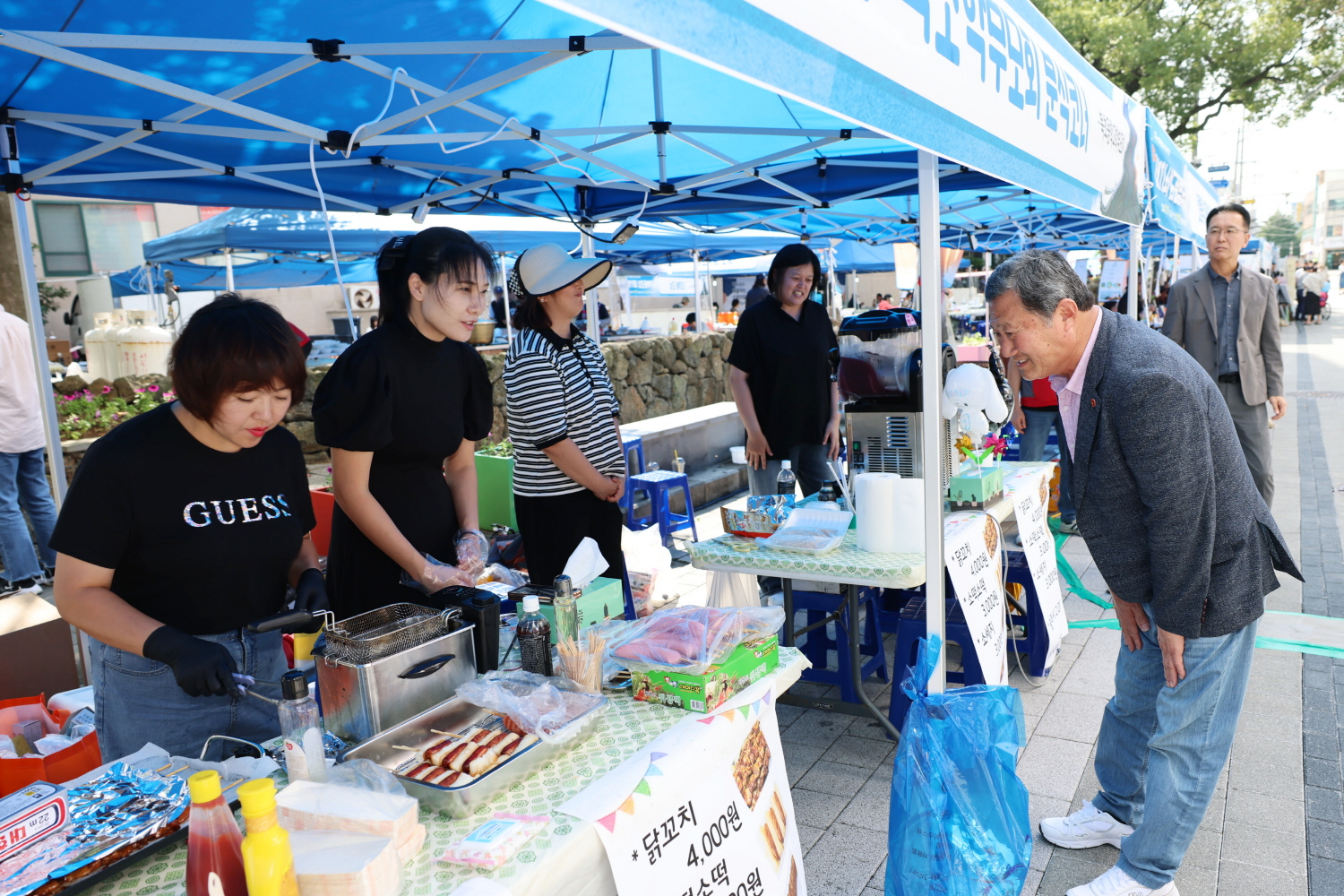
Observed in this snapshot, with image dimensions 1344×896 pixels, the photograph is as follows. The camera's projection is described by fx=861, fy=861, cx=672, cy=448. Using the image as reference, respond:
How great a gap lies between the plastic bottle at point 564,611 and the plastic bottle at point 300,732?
562mm

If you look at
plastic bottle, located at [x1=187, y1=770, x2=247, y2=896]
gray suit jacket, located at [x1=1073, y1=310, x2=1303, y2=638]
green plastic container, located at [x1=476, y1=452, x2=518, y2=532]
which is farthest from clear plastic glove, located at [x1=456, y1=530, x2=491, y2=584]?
green plastic container, located at [x1=476, y1=452, x2=518, y2=532]

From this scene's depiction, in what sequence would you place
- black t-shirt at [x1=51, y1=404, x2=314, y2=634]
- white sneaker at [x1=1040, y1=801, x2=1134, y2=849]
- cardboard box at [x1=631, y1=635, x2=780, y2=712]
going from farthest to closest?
white sneaker at [x1=1040, y1=801, x2=1134, y2=849] → cardboard box at [x1=631, y1=635, x2=780, y2=712] → black t-shirt at [x1=51, y1=404, x2=314, y2=634]

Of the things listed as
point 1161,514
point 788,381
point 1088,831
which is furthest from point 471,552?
point 788,381

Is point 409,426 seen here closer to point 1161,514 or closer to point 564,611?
point 564,611

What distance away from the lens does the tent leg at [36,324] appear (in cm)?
344

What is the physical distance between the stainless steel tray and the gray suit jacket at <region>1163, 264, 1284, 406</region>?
480cm

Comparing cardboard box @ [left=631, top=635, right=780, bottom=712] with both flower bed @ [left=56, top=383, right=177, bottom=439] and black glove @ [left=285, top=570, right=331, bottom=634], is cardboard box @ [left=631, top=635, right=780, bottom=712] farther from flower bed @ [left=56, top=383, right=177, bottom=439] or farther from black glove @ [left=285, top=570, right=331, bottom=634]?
flower bed @ [left=56, top=383, right=177, bottom=439]

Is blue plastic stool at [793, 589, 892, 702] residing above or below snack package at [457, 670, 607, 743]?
below

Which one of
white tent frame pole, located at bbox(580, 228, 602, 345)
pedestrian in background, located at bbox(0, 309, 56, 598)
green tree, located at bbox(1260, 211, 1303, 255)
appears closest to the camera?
pedestrian in background, located at bbox(0, 309, 56, 598)

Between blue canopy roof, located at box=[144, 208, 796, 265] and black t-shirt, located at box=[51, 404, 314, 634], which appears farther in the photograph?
blue canopy roof, located at box=[144, 208, 796, 265]

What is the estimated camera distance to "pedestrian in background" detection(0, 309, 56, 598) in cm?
484

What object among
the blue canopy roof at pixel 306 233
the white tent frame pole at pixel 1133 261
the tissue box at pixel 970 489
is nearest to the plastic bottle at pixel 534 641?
the tissue box at pixel 970 489

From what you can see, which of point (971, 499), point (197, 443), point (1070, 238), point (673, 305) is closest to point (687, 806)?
point (197, 443)

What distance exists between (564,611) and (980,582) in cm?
196
